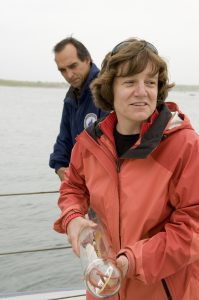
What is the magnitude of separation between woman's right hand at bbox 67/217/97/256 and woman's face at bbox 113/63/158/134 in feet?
1.32

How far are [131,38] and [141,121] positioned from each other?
303 millimetres

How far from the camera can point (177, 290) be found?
60.6 inches

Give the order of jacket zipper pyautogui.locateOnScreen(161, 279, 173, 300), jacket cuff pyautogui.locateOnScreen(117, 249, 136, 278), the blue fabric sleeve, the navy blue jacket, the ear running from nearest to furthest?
jacket cuff pyautogui.locateOnScreen(117, 249, 136, 278)
jacket zipper pyautogui.locateOnScreen(161, 279, 173, 300)
the navy blue jacket
the ear
the blue fabric sleeve

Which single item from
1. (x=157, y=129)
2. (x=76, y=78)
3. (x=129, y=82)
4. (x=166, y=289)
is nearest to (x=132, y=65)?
(x=129, y=82)

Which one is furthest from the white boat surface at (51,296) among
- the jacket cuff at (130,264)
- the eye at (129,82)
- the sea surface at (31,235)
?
the eye at (129,82)

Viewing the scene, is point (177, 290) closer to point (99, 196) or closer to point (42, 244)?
point (99, 196)

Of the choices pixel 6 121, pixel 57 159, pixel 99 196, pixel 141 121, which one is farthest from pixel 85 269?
pixel 6 121

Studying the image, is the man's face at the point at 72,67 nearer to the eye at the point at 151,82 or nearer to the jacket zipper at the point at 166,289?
the eye at the point at 151,82

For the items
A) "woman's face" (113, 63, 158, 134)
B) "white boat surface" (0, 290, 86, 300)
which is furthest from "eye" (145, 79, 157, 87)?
"white boat surface" (0, 290, 86, 300)

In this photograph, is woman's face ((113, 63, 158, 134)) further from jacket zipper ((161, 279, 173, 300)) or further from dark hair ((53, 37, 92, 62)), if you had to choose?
dark hair ((53, 37, 92, 62))

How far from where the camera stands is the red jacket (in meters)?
1.45

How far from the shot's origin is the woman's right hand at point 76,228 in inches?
63.8

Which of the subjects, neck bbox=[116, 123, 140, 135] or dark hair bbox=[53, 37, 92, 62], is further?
dark hair bbox=[53, 37, 92, 62]

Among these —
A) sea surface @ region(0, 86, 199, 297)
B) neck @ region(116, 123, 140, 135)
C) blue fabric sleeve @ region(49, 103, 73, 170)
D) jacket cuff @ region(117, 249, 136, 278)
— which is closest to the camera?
jacket cuff @ region(117, 249, 136, 278)
